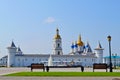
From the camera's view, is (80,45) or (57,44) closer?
(57,44)

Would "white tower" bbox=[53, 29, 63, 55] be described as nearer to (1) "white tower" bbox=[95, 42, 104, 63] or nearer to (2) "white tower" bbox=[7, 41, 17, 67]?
(1) "white tower" bbox=[95, 42, 104, 63]

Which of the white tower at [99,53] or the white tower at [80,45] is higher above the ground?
the white tower at [80,45]

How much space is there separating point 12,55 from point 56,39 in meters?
20.6

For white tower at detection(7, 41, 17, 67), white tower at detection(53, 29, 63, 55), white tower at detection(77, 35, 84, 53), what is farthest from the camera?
white tower at detection(77, 35, 84, 53)

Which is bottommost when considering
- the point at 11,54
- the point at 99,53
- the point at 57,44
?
the point at 11,54

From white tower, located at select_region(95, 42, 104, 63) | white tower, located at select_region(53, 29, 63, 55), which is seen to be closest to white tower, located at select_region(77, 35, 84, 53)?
white tower, located at select_region(53, 29, 63, 55)

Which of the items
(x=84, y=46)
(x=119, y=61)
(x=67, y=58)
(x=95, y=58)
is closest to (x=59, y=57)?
(x=67, y=58)

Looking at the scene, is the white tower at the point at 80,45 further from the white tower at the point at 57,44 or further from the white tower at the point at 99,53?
the white tower at the point at 99,53

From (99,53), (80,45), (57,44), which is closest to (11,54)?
(57,44)

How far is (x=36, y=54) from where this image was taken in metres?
136

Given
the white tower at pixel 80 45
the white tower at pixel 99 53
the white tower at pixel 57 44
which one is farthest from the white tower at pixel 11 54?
the white tower at pixel 99 53

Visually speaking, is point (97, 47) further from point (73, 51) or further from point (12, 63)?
point (12, 63)

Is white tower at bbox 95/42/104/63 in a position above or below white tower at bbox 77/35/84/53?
below

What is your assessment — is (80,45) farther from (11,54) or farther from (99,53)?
(11,54)
